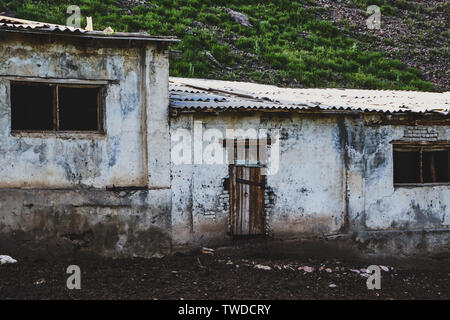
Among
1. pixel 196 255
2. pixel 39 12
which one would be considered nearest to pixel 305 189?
pixel 196 255

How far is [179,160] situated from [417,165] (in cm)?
537

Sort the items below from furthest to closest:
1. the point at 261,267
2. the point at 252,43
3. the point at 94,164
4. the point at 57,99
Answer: the point at 252,43, the point at 261,267, the point at 94,164, the point at 57,99

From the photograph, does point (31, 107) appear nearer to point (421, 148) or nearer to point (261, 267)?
point (261, 267)

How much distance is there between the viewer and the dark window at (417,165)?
1074 cm

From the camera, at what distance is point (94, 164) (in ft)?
29.2

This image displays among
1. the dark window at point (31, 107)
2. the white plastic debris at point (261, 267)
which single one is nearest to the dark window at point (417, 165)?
the white plastic debris at point (261, 267)

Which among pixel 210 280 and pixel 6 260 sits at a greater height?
pixel 6 260

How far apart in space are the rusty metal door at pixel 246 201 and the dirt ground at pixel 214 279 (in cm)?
55

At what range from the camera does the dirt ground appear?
7531 mm

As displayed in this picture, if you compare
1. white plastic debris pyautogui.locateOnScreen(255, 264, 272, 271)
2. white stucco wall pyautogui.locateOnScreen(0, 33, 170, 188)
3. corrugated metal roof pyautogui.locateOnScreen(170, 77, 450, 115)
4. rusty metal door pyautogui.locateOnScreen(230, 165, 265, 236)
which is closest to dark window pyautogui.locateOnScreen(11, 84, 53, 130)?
white stucco wall pyautogui.locateOnScreen(0, 33, 170, 188)

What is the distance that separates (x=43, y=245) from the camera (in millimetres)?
8648

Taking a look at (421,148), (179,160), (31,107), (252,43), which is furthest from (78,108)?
(252,43)

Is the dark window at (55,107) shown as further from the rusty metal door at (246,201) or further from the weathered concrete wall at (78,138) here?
the rusty metal door at (246,201)
